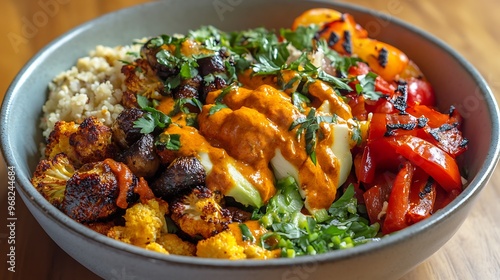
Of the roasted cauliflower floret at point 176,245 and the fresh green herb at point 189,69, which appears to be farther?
the fresh green herb at point 189,69

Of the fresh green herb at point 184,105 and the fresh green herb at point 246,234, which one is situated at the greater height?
the fresh green herb at point 184,105

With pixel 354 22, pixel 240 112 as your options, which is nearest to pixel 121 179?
pixel 240 112

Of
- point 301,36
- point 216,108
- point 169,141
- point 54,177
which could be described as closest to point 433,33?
point 301,36

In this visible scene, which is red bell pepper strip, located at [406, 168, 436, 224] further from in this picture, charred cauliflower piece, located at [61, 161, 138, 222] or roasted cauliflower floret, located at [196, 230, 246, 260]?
charred cauliflower piece, located at [61, 161, 138, 222]

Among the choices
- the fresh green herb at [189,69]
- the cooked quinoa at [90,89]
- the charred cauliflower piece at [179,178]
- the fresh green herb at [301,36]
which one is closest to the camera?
the charred cauliflower piece at [179,178]

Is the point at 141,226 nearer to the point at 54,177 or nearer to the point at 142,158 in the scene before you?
the point at 142,158

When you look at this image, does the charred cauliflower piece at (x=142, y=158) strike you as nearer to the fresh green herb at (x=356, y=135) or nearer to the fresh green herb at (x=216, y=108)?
the fresh green herb at (x=216, y=108)

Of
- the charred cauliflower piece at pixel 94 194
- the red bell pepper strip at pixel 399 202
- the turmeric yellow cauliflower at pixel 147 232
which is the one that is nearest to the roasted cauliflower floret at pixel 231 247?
the turmeric yellow cauliflower at pixel 147 232

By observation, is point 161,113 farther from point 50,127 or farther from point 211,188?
point 50,127
